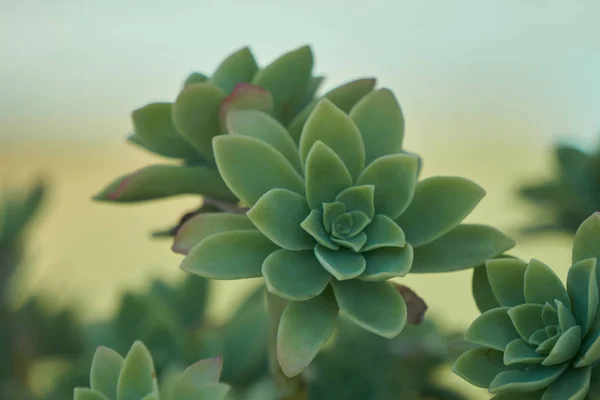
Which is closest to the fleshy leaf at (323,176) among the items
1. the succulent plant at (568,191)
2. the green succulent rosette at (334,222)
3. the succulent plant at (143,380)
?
the green succulent rosette at (334,222)

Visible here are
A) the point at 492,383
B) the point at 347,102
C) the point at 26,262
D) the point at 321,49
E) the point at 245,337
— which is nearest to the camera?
the point at 492,383

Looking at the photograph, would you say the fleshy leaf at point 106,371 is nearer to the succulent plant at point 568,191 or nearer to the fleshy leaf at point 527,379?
the fleshy leaf at point 527,379

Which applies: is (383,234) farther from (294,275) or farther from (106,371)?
(106,371)

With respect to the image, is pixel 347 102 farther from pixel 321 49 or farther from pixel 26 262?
pixel 321 49

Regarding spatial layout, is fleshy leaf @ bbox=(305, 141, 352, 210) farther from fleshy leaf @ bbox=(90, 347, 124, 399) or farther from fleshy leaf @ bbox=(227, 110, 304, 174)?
fleshy leaf @ bbox=(90, 347, 124, 399)

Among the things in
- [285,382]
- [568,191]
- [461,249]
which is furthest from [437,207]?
[568,191]

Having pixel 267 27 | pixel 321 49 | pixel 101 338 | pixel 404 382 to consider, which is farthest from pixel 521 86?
pixel 101 338
